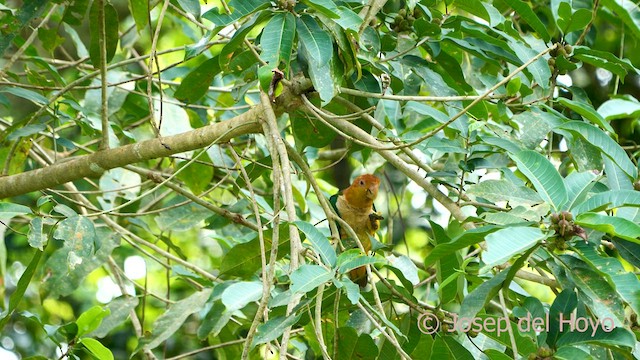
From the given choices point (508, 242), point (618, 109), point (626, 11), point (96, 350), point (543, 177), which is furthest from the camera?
point (618, 109)

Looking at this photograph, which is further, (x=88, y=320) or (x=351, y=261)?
(x=88, y=320)

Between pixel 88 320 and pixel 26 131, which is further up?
pixel 26 131

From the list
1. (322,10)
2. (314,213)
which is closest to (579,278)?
(322,10)

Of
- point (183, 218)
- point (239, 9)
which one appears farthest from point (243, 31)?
point (183, 218)

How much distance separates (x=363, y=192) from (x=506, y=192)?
144cm

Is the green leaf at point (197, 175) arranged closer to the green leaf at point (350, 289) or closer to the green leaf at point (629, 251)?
the green leaf at point (350, 289)

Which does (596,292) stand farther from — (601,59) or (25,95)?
(25,95)

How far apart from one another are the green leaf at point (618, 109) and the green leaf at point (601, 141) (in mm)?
548

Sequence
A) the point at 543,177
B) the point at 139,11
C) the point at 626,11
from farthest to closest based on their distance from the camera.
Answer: the point at 139,11
the point at 626,11
the point at 543,177

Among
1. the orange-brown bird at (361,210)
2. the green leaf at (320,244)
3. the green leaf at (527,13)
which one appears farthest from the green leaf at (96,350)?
the green leaf at (527,13)

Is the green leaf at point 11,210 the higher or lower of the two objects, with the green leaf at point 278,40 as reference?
lower

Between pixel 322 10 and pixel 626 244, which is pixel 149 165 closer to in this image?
pixel 322 10

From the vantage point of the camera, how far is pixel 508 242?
160 centimetres

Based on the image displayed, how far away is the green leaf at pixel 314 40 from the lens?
6.53 ft
